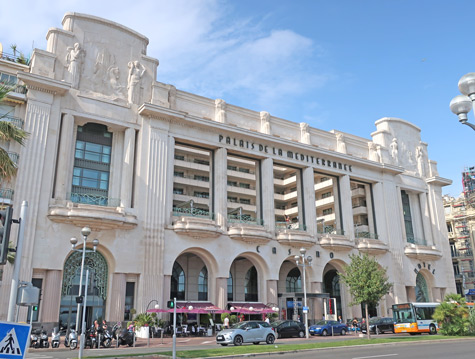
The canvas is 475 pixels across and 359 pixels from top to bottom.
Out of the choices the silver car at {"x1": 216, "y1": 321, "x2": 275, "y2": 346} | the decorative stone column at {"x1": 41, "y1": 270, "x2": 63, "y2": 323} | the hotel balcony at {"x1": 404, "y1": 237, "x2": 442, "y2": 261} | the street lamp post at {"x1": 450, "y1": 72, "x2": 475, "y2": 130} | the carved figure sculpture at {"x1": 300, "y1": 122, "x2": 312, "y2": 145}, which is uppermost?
the carved figure sculpture at {"x1": 300, "y1": 122, "x2": 312, "y2": 145}

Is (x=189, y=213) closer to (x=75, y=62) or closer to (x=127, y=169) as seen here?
(x=127, y=169)

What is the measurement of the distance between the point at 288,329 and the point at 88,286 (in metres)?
16.2

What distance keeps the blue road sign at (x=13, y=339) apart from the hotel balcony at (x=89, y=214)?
28132 mm

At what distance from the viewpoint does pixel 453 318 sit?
30.9 metres

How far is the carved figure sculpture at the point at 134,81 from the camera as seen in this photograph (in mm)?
38969

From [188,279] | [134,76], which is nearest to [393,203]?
[188,279]

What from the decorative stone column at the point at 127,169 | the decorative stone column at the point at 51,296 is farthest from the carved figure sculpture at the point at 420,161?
the decorative stone column at the point at 51,296

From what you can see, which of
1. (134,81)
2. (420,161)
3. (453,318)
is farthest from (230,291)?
(420,161)

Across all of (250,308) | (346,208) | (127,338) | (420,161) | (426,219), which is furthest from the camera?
(420,161)

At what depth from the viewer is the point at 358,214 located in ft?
200

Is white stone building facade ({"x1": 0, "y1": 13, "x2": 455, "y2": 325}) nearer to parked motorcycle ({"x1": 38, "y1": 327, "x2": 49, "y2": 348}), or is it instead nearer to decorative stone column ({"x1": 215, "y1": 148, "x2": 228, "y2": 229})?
decorative stone column ({"x1": 215, "y1": 148, "x2": 228, "y2": 229})

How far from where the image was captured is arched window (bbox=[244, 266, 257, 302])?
51000mm

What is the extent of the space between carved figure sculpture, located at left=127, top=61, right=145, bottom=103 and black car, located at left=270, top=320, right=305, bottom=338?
75.0 feet

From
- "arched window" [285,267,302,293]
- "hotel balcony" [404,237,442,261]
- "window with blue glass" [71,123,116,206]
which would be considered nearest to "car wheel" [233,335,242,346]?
"window with blue glass" [71,123,116,206]
